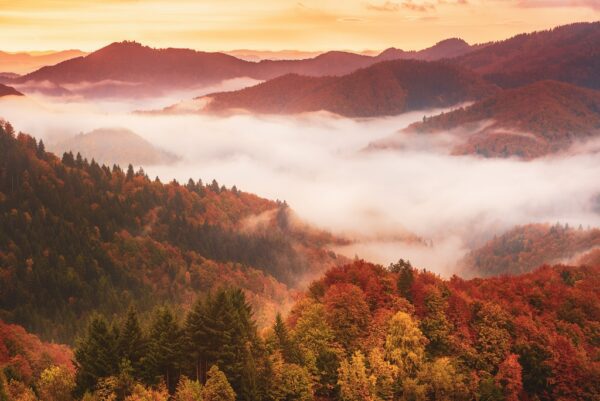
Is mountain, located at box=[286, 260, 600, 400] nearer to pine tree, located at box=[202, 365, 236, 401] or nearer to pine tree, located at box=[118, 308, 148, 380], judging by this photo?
pine tree, located at box=[202, 365, 236, 401]

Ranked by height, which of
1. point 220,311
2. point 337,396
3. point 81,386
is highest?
point 220,311

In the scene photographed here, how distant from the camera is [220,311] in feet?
232

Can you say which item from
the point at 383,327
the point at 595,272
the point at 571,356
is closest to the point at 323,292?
the point at 383,327

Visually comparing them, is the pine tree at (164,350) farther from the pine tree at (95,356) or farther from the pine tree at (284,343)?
the pine tree at (284,343)

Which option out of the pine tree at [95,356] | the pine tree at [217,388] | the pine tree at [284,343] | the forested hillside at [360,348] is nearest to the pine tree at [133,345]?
the forested hillside at [360,348]

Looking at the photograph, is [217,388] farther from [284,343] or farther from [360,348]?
[360,348]

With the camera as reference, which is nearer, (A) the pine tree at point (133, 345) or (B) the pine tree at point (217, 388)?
(B) the pine tree at point (217, 388)

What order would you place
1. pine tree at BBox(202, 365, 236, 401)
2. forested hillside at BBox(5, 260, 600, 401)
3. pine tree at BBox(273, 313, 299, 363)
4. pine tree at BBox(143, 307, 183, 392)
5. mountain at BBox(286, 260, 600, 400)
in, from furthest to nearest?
mountain at BBox(286, 260, 600, 400)
pine tree at BBox(273, 313, 299, 363)
pine tree at BBox(143, 307, 183, 392)
forested hillside at BBox(5, 260, 600, 401)
pine tree at BBox(202, 365, 236, 401)

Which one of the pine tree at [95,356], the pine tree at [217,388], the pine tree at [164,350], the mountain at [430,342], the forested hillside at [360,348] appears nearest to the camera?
the pine tree at [217,388]

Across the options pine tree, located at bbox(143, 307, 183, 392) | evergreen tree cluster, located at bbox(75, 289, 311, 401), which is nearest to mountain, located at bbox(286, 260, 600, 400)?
→ evergreen tree cluster, located at bbox(75, 289, 311, 401)

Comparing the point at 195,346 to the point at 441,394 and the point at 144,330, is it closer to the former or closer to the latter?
the point at 144,330

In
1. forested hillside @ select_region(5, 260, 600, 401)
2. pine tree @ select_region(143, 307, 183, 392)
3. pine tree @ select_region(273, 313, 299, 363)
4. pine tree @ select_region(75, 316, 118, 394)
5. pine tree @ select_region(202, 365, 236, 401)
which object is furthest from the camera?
pine tree @ select_region(273, 313, 299, 363)

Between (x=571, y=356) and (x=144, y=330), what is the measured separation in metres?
47.1

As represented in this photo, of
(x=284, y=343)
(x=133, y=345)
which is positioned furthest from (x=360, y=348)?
(x=133, y=345)
